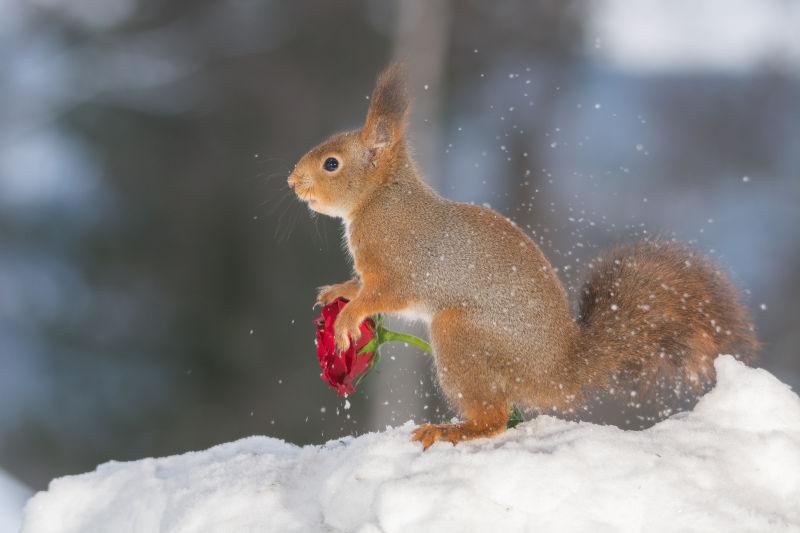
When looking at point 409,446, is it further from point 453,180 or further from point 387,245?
point 453,180

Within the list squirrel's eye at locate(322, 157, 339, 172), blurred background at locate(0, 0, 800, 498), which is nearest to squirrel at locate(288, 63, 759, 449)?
squirrel's eye at locate(322, 157, 339, 172)

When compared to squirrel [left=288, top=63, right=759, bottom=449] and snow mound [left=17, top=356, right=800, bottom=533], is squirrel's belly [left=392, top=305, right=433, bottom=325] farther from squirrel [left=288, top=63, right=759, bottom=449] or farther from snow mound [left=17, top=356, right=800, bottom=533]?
snow mound [left=17, top=356, right=800, bottom=533]

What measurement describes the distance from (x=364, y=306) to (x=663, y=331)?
13.8 inches

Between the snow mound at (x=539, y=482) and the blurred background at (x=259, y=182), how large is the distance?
119 centimetres

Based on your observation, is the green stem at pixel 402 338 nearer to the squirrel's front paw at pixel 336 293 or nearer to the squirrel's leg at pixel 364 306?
the squirrel's leg at pixel 364 306

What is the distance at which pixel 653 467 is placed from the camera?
81cm

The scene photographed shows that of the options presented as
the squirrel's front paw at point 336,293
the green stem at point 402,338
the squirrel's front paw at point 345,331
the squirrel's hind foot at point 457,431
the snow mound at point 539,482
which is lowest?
the snow mound at point 539,482

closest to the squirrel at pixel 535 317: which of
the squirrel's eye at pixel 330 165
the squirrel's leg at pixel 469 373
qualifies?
the squirrel's leg at pixel 469 373

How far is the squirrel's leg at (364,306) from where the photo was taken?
100 centimetres

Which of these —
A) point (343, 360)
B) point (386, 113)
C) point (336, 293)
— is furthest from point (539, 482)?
point (386, 113)

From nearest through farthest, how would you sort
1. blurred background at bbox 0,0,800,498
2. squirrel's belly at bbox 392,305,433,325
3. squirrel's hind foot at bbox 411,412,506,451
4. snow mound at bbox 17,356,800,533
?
snow mound at bbox 17,356,800,533, squirrel's hind foot at bbox 411,412,506,451, squirrel's belly at bbox 392,305,433,325, blurred background at bbox 0,0,800,498

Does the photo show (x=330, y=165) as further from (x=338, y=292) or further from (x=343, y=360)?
(x=343, y=360)

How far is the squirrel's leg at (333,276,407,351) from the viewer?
100 cm

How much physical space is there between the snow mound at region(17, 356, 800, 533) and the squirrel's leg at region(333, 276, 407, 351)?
0.12 m
